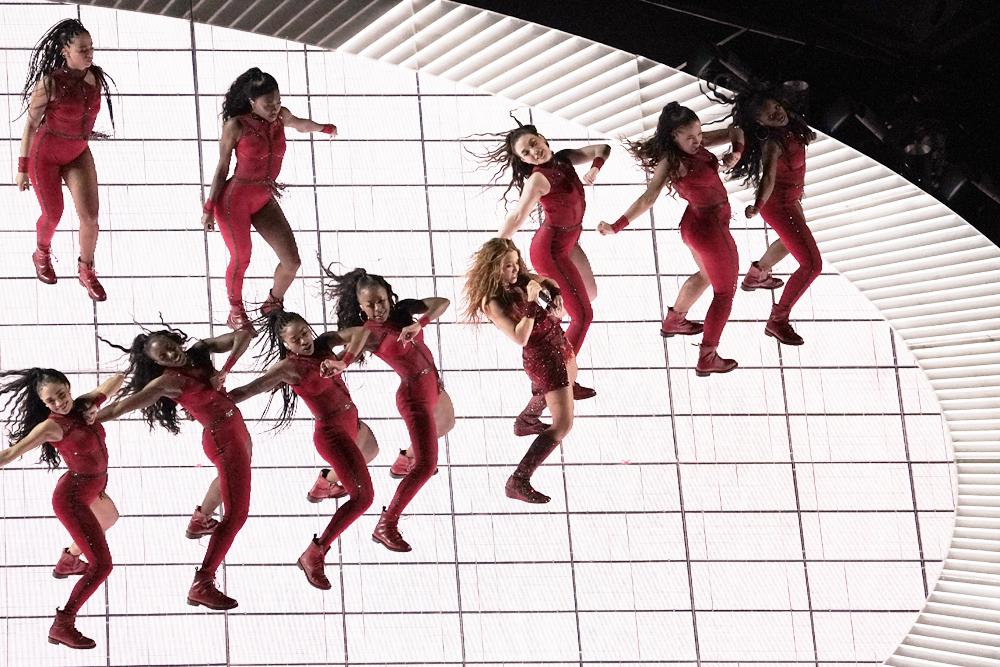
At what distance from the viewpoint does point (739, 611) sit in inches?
472

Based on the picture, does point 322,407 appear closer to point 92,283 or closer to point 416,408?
point 416,408

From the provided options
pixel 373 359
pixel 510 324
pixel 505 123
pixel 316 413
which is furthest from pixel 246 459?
pixel 505 123

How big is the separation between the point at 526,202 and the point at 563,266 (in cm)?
55

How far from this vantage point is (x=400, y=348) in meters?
9.06

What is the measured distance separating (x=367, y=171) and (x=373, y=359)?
1.62m

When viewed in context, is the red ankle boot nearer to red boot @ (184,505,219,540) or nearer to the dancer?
red boot @ (184,505,219,540)

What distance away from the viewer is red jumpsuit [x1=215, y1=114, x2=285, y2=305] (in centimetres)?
905

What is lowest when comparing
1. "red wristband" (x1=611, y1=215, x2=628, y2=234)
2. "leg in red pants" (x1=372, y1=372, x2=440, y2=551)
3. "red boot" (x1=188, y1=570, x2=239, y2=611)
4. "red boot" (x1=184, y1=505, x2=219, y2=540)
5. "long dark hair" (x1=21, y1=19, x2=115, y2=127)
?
"red boot" (x1=188, y1=570, x2=239, y2=611)

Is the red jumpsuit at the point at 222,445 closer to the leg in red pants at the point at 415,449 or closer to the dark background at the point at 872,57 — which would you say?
the leg in red pants at the point at 415,449

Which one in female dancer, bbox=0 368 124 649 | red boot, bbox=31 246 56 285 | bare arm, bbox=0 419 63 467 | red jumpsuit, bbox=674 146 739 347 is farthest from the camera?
red jumpsuit, bbox=674 146 739 347

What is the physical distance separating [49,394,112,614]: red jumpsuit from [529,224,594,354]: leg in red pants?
118 inches

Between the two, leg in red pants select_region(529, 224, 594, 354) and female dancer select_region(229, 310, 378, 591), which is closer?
female dancer select_region(229, 310, 378, 591)

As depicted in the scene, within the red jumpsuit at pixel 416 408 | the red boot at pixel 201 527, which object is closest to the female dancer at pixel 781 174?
the red jumpsuit at pixel 416 408

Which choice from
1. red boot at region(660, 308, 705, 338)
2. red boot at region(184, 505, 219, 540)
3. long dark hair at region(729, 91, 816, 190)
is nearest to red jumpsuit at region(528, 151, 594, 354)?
red boot at region(660, 308, 705, 338)
